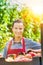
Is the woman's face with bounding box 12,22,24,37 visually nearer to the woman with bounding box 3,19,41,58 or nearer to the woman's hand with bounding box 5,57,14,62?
the woman with bounding box 3,19,41,58

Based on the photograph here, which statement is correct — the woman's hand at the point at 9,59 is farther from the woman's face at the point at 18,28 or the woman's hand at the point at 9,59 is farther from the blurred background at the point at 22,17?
the woman's face at the point at 18,28

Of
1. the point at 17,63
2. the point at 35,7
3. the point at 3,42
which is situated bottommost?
the point at 17,63

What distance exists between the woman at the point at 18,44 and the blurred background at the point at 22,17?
0.04 metres

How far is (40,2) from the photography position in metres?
1.26

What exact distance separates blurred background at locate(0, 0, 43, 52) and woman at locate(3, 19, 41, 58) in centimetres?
4

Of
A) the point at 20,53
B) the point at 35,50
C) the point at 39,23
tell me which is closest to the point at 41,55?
the point at 35,50

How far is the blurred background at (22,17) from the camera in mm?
1238

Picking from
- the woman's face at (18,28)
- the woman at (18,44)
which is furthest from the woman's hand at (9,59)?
the woman's face at (18,28)

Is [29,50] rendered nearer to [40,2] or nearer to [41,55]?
[41,55]

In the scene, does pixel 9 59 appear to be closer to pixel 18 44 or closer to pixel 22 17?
pixel 18 44

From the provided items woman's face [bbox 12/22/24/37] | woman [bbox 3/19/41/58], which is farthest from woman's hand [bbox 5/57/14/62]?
woman's face [bbox 12/22/24/37]

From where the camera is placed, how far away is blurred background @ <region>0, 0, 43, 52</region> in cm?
124

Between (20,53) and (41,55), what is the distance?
204 mm

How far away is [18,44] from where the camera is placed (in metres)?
1.25
